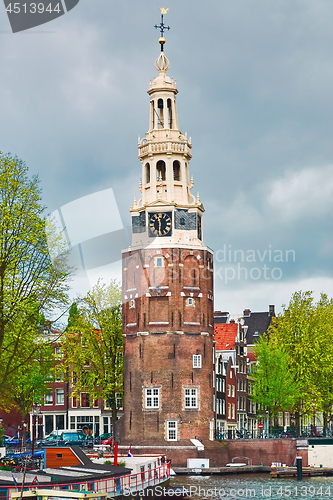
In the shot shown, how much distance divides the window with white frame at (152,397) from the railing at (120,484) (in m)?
16.6

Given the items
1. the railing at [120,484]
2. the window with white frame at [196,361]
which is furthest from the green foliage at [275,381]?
the railing at [120,484]

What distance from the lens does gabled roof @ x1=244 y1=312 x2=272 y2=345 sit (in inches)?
4653

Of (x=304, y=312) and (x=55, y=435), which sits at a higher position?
(x=304, y=312)

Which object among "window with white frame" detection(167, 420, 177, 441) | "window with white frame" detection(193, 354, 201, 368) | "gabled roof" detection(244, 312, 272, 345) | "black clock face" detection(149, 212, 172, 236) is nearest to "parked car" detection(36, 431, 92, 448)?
"window with white frame" detection(167, 420, 177, 441)

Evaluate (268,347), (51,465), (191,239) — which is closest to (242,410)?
(268,347)

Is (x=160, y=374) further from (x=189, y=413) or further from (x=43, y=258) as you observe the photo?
(x=43, y=258)

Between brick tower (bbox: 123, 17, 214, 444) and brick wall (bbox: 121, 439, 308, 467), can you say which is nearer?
brick wall (bbox: 121, 439, 308, 467)

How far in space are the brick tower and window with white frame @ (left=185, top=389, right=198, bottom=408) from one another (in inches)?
3.3

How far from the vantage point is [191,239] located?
222 ft

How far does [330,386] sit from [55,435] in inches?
1065

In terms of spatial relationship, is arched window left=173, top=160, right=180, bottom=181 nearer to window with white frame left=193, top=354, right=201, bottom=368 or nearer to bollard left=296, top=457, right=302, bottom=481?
window with white frame left=193, top=354, right=201, bottom=368

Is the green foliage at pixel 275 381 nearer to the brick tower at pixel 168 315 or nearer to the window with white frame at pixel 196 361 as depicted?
the brick tower at pixel 168 315

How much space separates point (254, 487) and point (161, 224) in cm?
2603

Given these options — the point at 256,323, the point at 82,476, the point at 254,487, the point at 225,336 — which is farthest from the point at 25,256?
the point at 256,323
